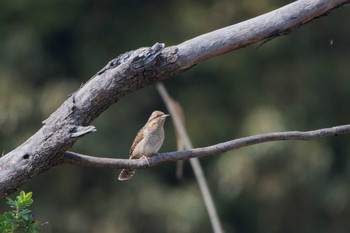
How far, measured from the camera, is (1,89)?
14.8 metres

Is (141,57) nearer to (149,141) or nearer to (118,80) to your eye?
(118,80)

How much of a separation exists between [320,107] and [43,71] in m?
3.26

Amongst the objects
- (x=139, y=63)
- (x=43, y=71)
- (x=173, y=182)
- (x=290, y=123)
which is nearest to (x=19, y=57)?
(x=43, y=71)

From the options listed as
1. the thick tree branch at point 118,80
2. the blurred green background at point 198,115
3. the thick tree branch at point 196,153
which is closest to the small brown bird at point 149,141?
the thick tree branch at point 196,153

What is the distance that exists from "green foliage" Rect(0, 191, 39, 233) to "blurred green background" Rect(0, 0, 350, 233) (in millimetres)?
10210

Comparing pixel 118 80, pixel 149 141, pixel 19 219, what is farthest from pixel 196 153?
pixel 149 141

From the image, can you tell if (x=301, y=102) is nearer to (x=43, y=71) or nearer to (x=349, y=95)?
(x=349, y=95)

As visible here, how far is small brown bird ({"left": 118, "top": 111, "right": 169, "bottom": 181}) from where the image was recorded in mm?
5824

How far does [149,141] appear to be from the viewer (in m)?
5.99

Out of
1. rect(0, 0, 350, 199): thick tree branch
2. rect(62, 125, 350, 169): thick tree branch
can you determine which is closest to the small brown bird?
rect(62, 125, 350, 169): thick tree branch

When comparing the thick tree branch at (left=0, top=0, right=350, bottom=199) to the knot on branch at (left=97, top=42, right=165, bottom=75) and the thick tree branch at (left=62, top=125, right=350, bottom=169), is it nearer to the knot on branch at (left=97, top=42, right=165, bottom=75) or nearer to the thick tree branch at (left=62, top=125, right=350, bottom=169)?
the knot on branch at (left=97, top=42, right=165, bottom=75)

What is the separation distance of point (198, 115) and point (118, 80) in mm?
11756

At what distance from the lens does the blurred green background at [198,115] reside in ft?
47.9

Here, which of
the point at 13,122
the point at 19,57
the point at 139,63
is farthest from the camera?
the point at 19,57
